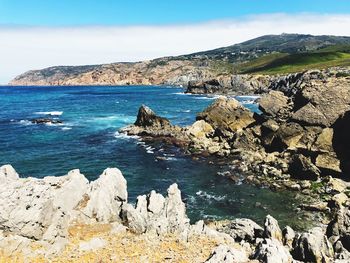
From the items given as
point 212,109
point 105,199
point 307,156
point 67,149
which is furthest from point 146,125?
point 105,199

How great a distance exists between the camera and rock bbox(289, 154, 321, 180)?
55.4 meters

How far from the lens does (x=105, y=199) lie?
30.9 metres

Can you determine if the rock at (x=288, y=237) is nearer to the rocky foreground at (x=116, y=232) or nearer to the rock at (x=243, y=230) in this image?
the rocky foreground at (x=116, y=232)

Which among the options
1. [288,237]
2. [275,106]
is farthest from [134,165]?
[288,237]

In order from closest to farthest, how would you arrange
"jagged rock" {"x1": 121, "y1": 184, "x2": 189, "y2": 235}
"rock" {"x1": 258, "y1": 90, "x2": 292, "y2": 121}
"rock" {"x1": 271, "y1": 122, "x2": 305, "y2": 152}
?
"jagged rock" {"x1": 121, "y1": 184, "x2": 189, "y2": 235} < "rock" {"x1": 271, "y1": 122, "x2": 305, "y2": 152} < "rock" {"x1": 258, "y1": 90, "x2": 292, "y2": 121}

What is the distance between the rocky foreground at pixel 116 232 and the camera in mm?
24859

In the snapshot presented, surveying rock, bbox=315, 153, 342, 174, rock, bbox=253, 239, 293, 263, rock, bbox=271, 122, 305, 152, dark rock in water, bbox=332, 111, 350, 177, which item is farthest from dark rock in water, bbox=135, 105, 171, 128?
rock, bbox=253, 239, 293, 263

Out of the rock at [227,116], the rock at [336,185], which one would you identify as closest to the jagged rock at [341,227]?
the rock at [336,185]

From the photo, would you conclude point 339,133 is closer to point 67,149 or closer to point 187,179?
point 187,179

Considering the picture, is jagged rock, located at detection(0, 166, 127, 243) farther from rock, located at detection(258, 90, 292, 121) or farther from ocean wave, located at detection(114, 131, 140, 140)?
ocean wave, located at detection(114, 131, 140, 140)

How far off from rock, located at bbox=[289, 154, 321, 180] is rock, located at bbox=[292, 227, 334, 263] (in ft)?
85.7

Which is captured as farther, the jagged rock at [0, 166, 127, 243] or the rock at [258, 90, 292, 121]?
the rock at [258, 90, 292, 121]

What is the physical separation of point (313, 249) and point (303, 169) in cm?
2865

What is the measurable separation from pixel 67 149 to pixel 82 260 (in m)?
52.6
